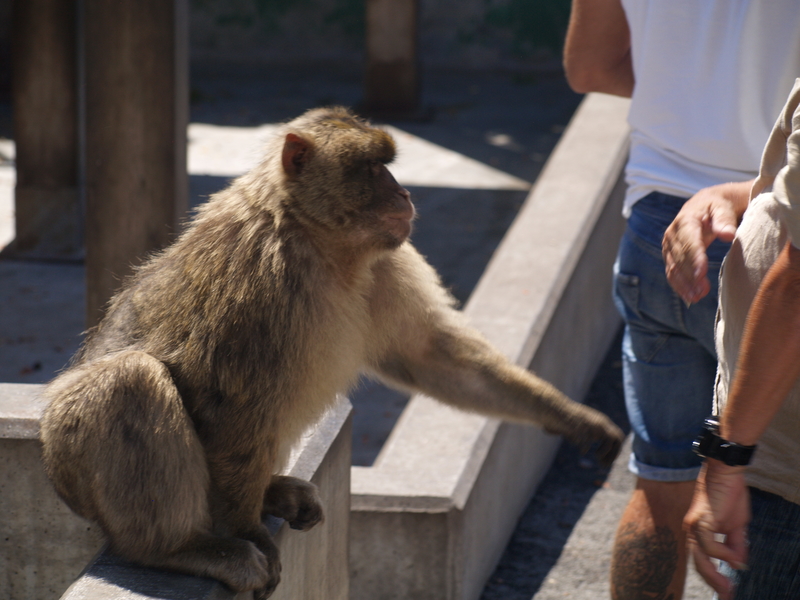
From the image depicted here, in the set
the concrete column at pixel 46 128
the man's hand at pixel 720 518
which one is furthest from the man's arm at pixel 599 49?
the concrete column at pixel 46 128

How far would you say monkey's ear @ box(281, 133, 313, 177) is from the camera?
6.85 ft

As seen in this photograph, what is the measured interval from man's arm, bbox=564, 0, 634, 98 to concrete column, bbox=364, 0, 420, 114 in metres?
7.77

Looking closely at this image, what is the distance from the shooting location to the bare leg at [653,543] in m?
2.34

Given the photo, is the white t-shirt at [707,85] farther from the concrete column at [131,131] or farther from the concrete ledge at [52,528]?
the concrete column at [131,131]

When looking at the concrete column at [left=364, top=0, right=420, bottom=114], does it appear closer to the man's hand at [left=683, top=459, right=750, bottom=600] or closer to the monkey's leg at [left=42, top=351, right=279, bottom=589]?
the monkey's leg at [left=42, top=351, right=279, bottom=589]

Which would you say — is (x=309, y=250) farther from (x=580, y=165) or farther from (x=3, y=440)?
(x=580, y=165)

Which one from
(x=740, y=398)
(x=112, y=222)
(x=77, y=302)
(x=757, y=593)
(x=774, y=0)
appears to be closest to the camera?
(x=740, y=398)

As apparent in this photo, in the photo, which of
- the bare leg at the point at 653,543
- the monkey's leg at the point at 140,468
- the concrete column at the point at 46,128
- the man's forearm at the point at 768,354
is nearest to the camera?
the man's forearm at the point at 768,354

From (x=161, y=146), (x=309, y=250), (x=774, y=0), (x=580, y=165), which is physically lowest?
(x=580, y=165)

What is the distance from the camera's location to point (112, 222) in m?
3.69

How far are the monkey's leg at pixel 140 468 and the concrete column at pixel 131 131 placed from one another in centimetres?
156

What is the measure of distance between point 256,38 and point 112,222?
34.2 feet

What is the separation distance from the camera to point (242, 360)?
195 centimetres

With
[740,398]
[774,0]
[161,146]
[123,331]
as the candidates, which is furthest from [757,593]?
[161,146]
